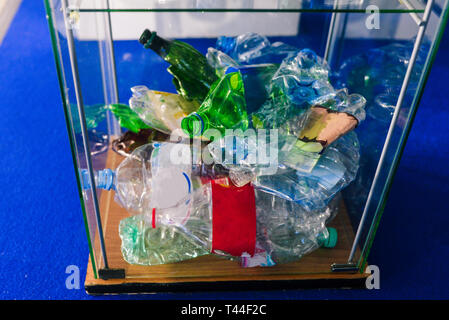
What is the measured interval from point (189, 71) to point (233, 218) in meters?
0.32

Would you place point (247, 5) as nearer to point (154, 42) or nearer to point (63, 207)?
point (154, 42)

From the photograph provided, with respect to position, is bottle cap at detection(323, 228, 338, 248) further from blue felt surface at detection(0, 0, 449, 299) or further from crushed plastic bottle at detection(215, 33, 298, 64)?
crushed plastic bottle at detection(215, 33, 298, 64)

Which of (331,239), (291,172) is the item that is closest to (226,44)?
(291,172)

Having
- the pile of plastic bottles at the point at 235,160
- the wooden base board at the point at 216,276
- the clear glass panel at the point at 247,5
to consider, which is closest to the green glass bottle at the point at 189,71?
the pile of plastic bottles at the point at 235,160

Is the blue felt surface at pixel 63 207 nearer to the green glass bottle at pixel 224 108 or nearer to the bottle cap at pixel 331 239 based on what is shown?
the bottle cap at pixel 331 239

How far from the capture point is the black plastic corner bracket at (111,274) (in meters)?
1.05

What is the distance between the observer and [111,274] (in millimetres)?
1052

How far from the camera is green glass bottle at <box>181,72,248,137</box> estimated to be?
921 millimetres

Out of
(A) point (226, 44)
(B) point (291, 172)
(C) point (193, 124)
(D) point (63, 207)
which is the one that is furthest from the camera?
(D) point (63, 207)

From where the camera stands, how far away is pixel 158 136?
1069 millimetres
